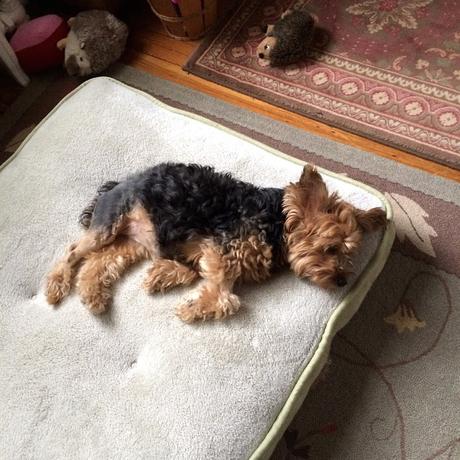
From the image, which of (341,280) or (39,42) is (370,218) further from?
(39,42)

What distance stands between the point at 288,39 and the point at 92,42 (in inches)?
40.2

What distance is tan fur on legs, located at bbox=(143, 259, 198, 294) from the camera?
6.19ft

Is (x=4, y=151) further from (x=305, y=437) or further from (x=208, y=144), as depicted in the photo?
(x=305, y=437)

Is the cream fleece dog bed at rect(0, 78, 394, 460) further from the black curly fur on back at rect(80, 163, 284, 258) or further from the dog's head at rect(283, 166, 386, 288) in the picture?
the black curly fur on back at rect(80, 163, 284, 258)

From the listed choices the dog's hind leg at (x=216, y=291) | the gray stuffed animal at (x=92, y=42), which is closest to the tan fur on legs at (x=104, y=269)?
the dog's hind leg at (x=216, y=291)

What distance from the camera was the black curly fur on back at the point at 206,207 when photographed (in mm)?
1853

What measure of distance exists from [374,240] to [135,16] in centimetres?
212

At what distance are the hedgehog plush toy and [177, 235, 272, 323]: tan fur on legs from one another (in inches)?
54.5

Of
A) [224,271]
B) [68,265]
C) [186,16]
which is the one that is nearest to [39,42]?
[186,16]

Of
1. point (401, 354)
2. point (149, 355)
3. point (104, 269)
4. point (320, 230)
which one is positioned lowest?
point (401, 354)

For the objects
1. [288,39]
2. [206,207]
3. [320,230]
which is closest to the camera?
[320,230]

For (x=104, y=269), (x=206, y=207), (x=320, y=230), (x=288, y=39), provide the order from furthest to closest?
(x=288, y=39), (x=104, y=269), (x=206, y=207), (x=320, y=230)

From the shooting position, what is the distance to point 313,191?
1.80m

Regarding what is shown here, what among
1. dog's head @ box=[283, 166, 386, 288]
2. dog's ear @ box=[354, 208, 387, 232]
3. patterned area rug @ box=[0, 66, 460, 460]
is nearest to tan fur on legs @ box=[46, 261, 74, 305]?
dog's head @ box=[283, 166, 386, 288]
